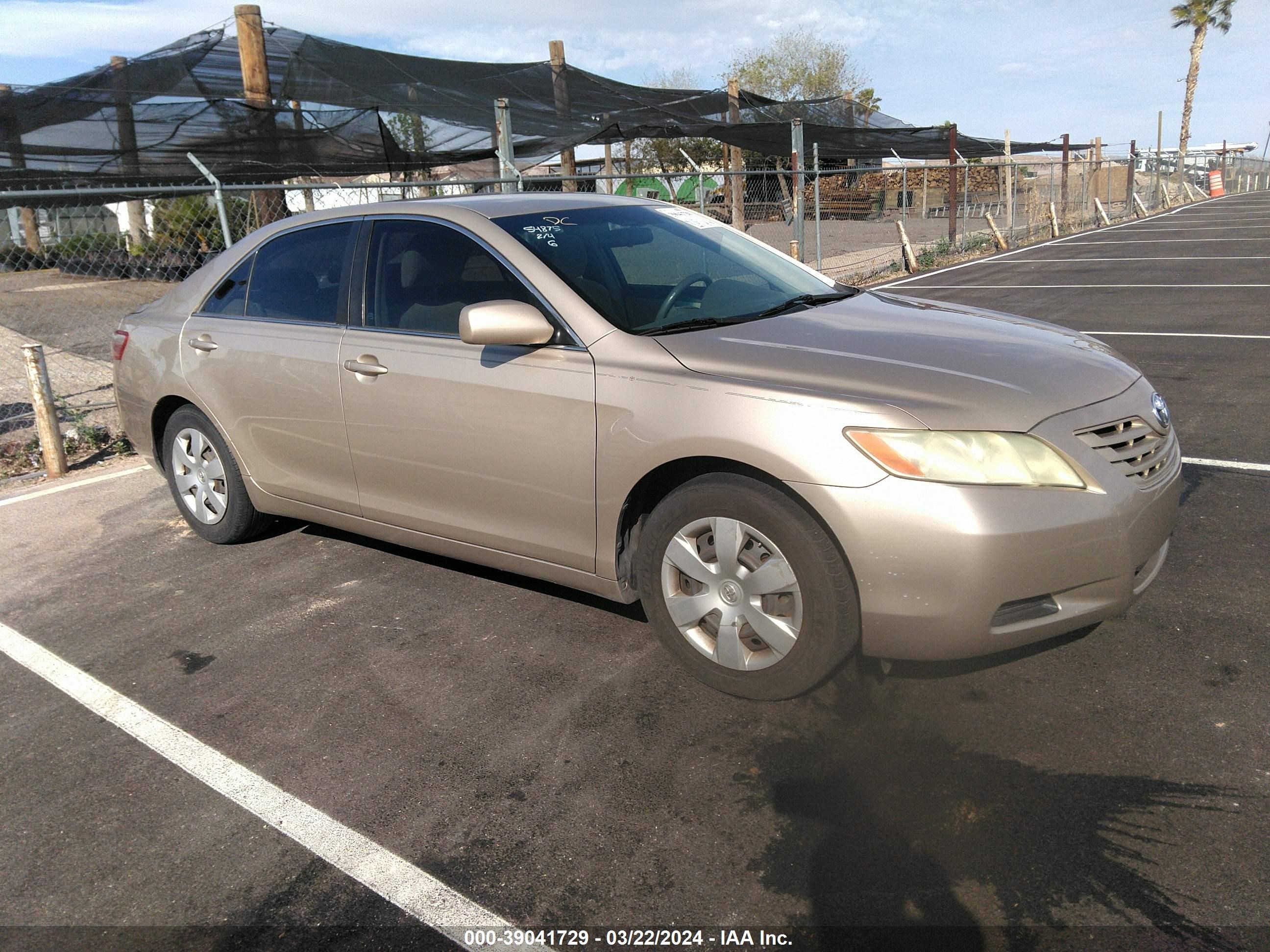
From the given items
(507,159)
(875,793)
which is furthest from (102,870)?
(507,159)

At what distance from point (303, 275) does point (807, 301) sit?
228 centimetres

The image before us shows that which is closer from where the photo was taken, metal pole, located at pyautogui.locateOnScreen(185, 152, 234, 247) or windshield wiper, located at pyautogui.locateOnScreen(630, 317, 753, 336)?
windshield wiper, located at pyautogui.locateOnScreen(630, 317, 753, 336)

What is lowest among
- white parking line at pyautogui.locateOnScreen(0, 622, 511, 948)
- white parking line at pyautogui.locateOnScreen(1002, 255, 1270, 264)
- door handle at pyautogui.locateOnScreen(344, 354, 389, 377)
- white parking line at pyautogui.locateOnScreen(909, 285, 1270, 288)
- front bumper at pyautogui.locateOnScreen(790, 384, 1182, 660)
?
white parking line at pyautogui.locateOnScreen(0, 622, 511, 948)

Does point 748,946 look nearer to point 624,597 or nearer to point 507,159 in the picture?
point 624,597

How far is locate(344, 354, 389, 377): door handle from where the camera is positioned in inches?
160

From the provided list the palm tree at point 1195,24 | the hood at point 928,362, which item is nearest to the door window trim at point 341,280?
the hood at point 928,362

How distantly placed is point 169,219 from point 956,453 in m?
14.8

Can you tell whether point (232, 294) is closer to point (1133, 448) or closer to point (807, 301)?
point (807, 301)

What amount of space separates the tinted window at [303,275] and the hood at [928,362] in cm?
171

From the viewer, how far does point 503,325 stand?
347 cm

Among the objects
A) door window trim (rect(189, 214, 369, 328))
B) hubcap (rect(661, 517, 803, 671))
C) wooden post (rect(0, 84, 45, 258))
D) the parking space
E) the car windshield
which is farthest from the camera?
wooden post (rect(0, 84, 45, 258))

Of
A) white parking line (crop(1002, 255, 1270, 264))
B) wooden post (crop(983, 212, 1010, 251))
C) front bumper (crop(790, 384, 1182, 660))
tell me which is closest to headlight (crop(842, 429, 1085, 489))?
front bumper (crop(790, 384, 1182, 660))

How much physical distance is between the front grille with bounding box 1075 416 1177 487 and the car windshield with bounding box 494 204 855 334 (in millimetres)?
1334

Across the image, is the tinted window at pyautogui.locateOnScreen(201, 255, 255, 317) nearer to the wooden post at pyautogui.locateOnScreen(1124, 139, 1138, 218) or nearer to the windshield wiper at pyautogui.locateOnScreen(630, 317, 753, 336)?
the windshield wiper at pyautogui.locateOnScreen(630, 317, 753, 336)
